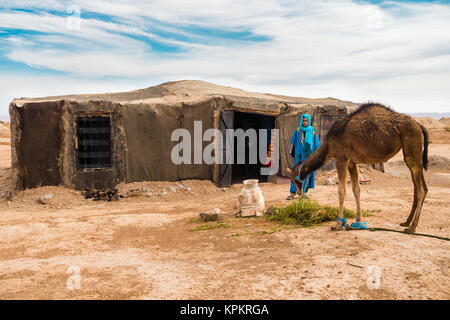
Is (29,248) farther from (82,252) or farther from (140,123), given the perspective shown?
(140,123)

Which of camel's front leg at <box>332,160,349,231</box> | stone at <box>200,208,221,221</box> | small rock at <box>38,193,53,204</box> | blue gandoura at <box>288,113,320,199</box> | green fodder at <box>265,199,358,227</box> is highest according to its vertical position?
blue gandoura at <box>288,113,320,199</box>

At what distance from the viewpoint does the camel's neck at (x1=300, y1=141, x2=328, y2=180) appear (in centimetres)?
554

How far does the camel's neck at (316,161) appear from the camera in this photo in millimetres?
5543

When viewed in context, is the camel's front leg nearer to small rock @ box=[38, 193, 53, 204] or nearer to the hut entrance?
the hut entrance

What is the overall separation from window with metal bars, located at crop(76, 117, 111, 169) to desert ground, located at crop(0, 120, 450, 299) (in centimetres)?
170

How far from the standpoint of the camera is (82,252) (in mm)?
4805

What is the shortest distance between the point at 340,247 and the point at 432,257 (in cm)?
102
